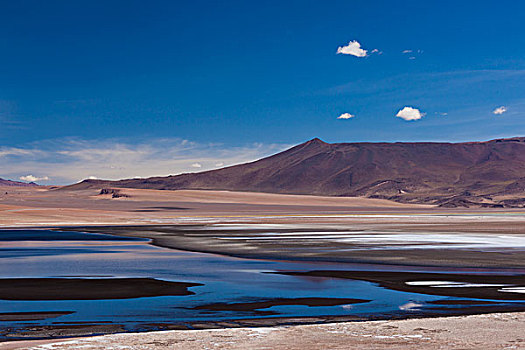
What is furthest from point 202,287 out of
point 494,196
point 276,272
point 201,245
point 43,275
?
point 494,196

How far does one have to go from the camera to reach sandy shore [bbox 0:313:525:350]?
788 cm

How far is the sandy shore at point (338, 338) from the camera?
7875 millimetres

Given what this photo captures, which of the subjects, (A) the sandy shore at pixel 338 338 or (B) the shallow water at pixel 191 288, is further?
(B) the shallow water at pixel 191 288

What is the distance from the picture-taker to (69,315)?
33.7ft

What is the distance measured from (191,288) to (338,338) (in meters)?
5.87

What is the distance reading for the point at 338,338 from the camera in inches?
327

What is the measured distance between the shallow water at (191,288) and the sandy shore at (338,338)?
1.08 meters

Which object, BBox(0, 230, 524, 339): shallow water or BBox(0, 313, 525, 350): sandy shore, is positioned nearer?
BBox(0, 313, 525, 350): sandy shore

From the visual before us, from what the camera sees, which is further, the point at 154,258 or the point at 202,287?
the point at 154,258

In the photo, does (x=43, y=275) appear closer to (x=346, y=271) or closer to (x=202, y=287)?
(x=202, y=287)

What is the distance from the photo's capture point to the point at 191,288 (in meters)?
13.6

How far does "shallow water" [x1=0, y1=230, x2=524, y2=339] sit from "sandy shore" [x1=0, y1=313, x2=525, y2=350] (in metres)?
1.08

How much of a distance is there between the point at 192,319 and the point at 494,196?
195538mm

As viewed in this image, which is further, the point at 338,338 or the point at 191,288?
the point at 191,288
